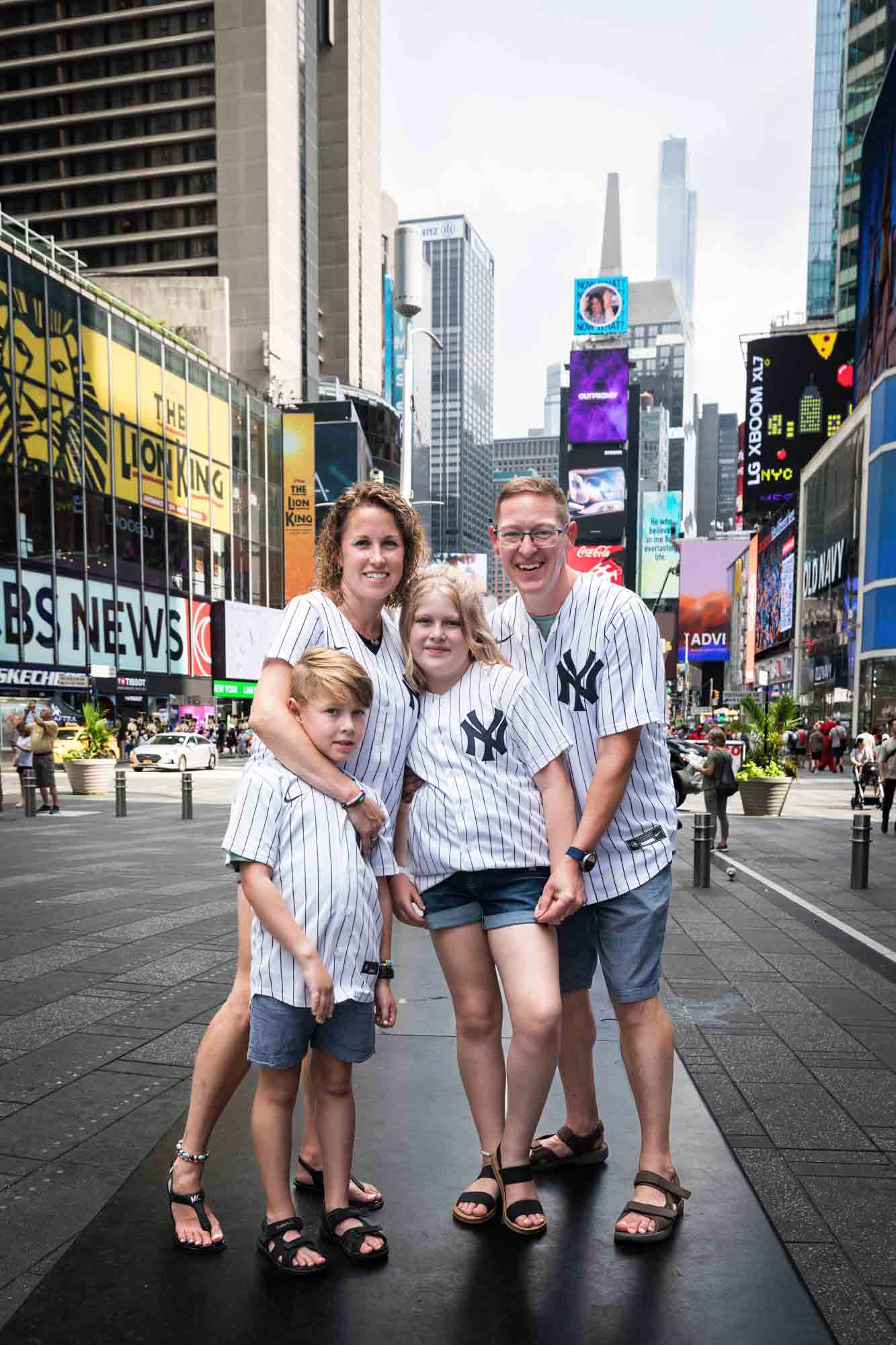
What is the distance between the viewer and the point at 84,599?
37.4 metres

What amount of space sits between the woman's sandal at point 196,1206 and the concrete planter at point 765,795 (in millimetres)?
14953

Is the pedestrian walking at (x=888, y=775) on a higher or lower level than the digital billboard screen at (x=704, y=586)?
lower

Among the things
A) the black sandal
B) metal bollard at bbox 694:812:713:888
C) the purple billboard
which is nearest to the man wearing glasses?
the black sandal

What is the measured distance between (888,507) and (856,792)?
2172cm

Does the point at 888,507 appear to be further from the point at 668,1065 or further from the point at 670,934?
the point at 668,1065

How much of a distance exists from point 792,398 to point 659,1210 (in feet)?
219

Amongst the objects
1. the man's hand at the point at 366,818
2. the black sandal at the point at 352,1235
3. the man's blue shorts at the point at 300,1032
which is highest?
the man's hand at the point at 366,818

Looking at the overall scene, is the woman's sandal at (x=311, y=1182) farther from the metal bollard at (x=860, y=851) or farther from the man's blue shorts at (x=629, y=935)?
the metal bollard at (x=860, y=851)

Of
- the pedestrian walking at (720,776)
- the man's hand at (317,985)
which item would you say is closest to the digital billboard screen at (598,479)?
the pedestrian walking at (720,776)

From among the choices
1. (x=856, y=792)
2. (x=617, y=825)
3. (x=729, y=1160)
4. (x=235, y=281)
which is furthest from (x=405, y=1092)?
(x=235, y=281)

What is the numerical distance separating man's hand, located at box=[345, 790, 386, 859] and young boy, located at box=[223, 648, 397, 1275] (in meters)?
0.03

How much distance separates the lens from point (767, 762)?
684 inches

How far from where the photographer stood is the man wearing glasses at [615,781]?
2.98 metres

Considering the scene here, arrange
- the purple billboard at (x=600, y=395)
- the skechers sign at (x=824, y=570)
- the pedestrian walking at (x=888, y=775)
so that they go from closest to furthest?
the pedestrian walking at (x=888, y=775) → the skechers sign at (x=824, y=570) → the purple billboard at (x=600, y=395)
